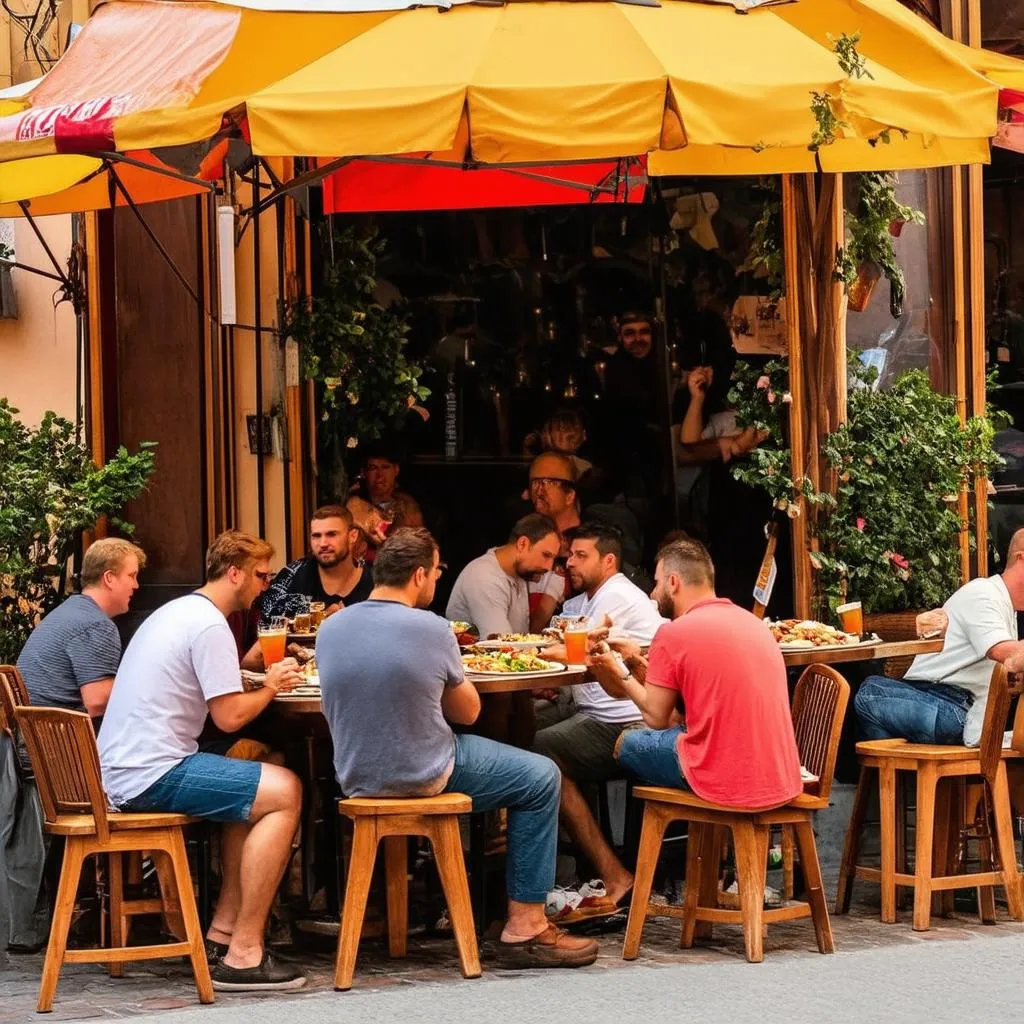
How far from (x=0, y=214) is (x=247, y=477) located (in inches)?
75.4

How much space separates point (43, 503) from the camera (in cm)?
947

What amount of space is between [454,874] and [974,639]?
8.12 feet

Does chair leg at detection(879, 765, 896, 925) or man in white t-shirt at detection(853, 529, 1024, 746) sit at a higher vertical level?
man in white t-shirt at detection(853, 529, 1024, 746)

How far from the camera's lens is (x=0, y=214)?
9773 millimetres

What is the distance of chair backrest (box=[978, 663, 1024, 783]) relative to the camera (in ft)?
24.6

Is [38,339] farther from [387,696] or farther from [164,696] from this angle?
[387,696]

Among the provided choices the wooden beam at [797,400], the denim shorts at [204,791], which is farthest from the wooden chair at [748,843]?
the wooden beam at [797,400]

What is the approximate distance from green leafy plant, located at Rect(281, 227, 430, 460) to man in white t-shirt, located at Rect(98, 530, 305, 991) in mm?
3385

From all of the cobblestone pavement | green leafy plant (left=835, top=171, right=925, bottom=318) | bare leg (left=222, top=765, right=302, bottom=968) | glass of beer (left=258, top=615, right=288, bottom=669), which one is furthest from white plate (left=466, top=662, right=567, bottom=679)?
green leafy plant (left=835, top=171, right=925, bottom=318)

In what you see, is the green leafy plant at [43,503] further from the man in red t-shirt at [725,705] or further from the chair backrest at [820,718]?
the chair backrest at [820,718]

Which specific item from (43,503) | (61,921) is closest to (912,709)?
(61,921)

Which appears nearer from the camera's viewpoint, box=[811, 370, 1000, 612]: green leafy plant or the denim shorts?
the denim shorts

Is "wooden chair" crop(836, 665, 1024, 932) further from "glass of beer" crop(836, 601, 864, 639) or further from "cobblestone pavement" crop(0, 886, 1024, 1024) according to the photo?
"glass of beer" crop(836, 601, 864, 639)

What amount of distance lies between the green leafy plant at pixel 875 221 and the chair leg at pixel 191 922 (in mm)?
Result: 4652
